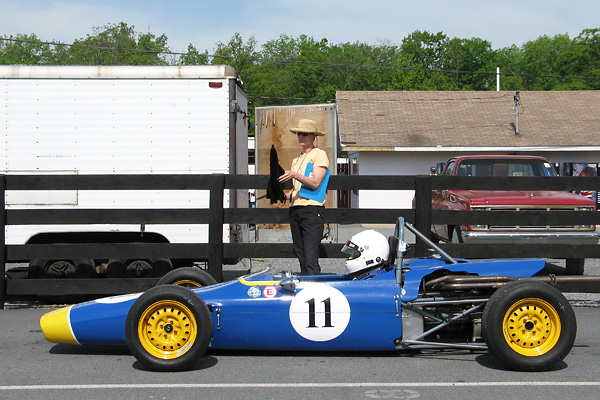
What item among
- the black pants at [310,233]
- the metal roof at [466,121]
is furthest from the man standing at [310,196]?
the metal roof at [466,121]

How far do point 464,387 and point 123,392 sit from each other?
2.27 meters

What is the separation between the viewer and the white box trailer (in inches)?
323

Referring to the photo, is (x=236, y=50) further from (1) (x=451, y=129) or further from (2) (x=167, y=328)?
(2) (x=167, y=328)

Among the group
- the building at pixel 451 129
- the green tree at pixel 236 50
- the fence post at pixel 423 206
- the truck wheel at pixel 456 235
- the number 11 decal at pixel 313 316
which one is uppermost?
the green tree at pixel 236 50

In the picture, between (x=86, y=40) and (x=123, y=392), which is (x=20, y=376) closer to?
(x=123, y=392)

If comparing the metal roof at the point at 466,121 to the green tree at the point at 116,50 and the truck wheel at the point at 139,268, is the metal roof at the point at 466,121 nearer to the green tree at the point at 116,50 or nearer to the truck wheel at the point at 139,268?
the truck wheel at the point at 139,268

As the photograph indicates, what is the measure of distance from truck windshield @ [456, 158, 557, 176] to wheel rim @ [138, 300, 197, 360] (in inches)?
299

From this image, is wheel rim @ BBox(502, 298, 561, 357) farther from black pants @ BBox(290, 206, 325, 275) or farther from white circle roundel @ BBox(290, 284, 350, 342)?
black pants @ BBox(290, 206, 325, 275)


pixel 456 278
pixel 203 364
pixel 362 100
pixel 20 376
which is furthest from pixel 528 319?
pixel 362 100

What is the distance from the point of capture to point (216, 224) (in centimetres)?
749

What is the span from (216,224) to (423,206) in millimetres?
2341

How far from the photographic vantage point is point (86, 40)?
210 feet

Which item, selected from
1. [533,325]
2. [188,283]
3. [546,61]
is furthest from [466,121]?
[546,61]

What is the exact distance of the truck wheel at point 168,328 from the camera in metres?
4.79
